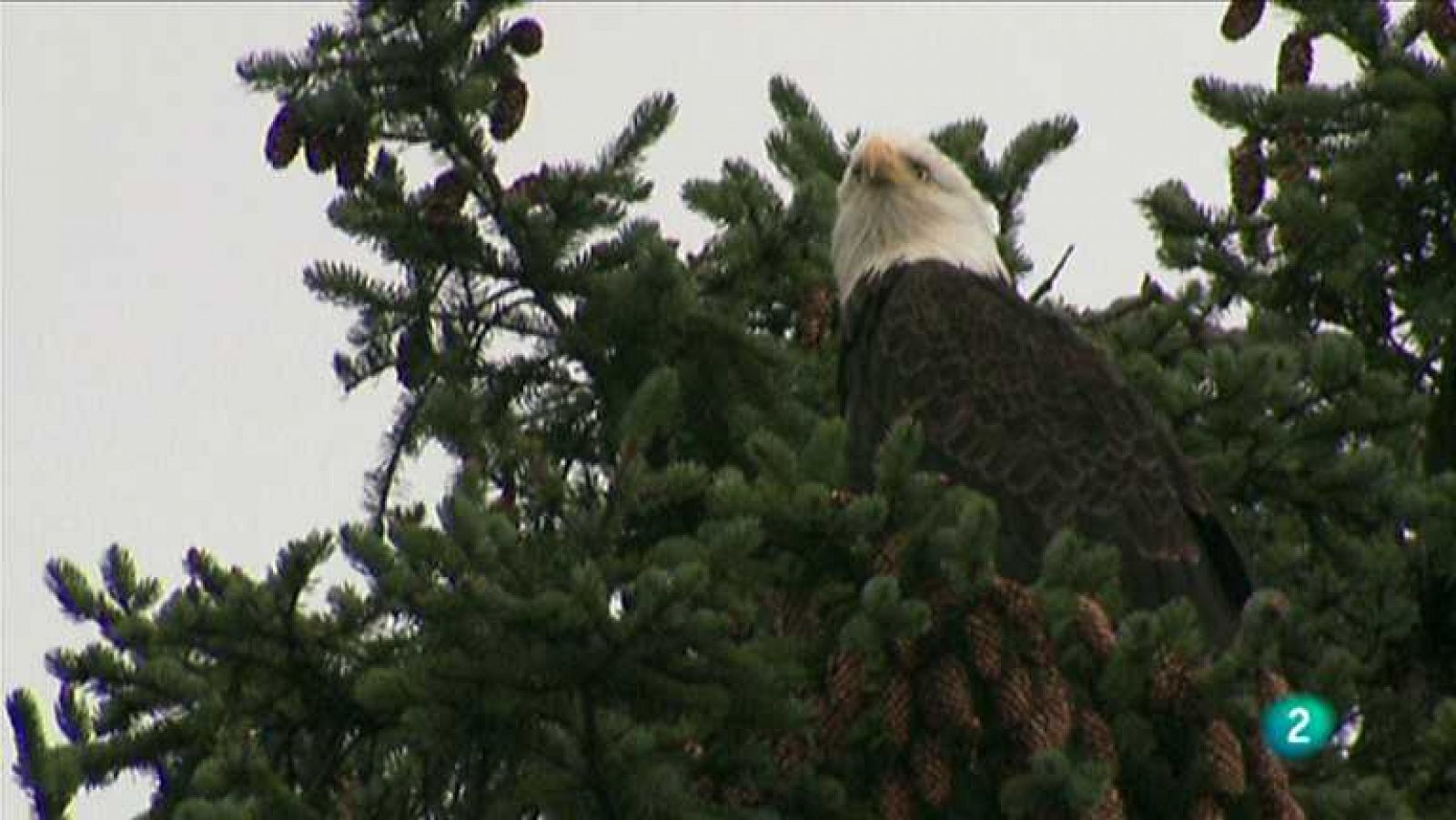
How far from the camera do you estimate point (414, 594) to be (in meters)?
4.52

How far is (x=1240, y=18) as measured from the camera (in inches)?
266

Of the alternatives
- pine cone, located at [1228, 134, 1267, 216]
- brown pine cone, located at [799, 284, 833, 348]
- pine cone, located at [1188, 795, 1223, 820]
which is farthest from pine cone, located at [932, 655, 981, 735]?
pine cone, located at [1228, 134, 1267, 216]

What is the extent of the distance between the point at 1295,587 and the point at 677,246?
143 cm

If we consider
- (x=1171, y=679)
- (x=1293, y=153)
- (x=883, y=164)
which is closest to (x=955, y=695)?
(x=1171, y=679)

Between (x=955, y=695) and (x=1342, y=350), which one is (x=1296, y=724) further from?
(x=1342, y=350)

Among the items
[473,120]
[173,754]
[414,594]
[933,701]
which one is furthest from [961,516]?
[473,120]

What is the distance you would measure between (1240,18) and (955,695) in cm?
266

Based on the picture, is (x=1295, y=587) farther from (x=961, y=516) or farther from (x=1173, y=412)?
(x=961, y=516)

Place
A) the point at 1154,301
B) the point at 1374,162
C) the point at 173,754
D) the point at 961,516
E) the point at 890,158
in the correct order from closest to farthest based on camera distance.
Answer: the point at 961,516 < the point at 173,754 < the point at 1374,162 < the point at 1154,301 < the point at 890,158

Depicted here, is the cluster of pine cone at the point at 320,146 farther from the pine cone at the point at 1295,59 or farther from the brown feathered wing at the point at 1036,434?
the pine cone at the point at 1295,59

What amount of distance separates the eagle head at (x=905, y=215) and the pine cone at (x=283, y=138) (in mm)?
1985

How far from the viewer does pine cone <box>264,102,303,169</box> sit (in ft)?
19.2

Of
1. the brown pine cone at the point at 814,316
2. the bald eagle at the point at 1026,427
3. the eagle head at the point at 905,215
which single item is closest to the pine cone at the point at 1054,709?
the bald eagle at the point at 1026,427

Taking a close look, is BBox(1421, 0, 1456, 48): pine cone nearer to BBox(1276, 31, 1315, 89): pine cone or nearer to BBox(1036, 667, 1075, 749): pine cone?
BBox(1276, 31, 1315, 89): pine cone
